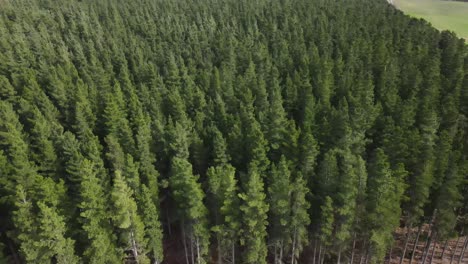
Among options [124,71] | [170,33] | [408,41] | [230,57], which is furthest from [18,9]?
[408,41]

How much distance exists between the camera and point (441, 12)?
526 ft

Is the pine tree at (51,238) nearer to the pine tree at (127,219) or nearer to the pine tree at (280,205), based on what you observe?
the pine tree at (127,219)

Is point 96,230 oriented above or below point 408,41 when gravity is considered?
below

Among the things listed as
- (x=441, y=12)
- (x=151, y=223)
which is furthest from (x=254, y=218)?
(x=441, y=12)

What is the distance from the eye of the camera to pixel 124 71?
2537 inches

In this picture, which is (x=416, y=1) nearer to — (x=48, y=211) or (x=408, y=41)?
(x=408, y=41)

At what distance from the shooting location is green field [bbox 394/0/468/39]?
131175 mm

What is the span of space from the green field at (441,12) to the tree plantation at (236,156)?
58969 mm

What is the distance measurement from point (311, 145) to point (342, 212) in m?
8.39

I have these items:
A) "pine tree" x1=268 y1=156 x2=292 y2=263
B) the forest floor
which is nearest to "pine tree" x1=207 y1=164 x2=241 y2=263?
"pine tree" x1=268 y1=156 x2=292 y2=263

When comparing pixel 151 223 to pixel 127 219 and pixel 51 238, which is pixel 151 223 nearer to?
pixel 127 219

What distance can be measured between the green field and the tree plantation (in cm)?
5897

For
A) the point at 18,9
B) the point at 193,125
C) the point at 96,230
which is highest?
the point at 18,9

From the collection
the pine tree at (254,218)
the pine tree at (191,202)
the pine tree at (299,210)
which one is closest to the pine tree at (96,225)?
the pine tree at (191,202)
